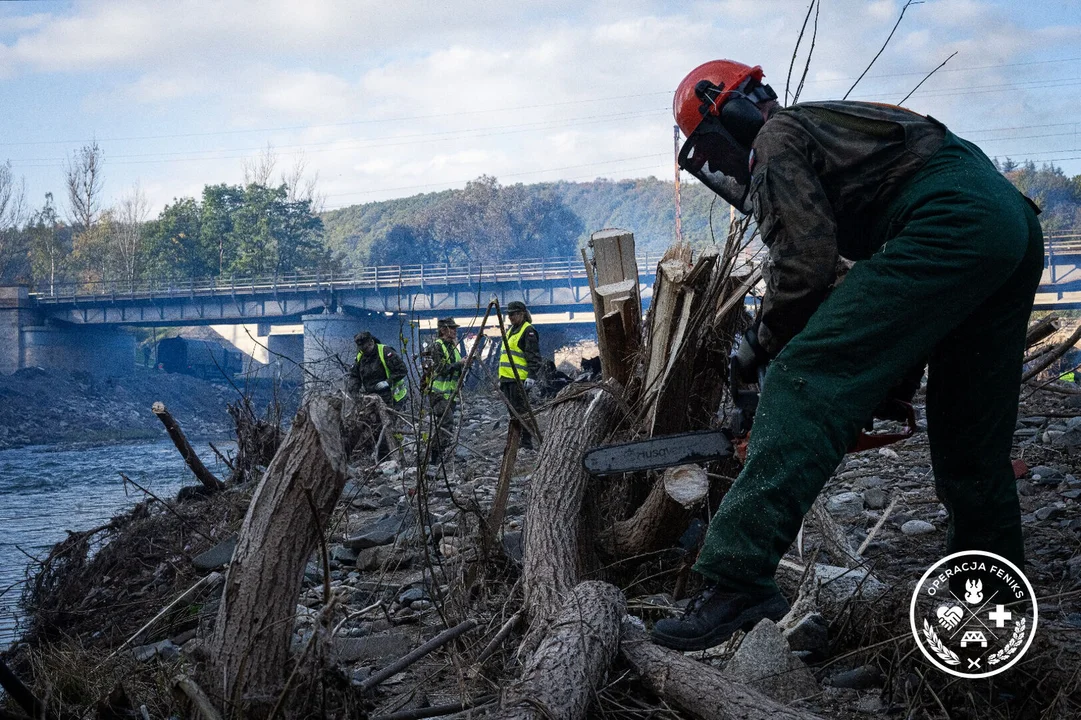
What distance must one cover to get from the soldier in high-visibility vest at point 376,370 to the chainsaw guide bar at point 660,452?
7137 mm

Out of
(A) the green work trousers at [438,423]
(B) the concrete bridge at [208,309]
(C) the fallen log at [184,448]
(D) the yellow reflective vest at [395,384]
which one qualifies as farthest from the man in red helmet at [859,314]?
(B) the concrete bridge at [208,309]

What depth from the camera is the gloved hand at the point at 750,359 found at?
253cm

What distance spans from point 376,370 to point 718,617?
8.38m

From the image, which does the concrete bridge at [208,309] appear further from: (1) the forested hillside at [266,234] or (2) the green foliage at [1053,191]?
(2) the green foliage at [1053,191]

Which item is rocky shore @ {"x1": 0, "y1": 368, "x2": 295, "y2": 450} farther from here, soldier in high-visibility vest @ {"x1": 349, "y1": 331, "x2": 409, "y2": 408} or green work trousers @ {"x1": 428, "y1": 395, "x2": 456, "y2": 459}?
green work trousers @ {"x1": 428, "y1": 395, "x2": 456, "y2": 459}

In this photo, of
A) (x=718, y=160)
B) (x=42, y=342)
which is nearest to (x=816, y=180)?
(x=718, y=160)

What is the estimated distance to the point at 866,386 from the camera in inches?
83.5

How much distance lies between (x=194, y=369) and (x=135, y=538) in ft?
117

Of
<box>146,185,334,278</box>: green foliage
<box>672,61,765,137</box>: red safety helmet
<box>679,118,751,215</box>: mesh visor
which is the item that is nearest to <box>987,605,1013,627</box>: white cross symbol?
<box>679,118,751,215</box>: mesh visor

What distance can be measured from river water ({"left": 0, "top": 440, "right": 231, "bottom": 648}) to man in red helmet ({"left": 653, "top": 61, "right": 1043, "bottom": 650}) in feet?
9.97

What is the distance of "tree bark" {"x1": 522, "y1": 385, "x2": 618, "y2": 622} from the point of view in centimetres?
290

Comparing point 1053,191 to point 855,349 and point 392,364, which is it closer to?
point 392,364

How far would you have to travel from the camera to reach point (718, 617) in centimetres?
212

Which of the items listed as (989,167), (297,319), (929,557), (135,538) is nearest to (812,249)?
(989,167)
